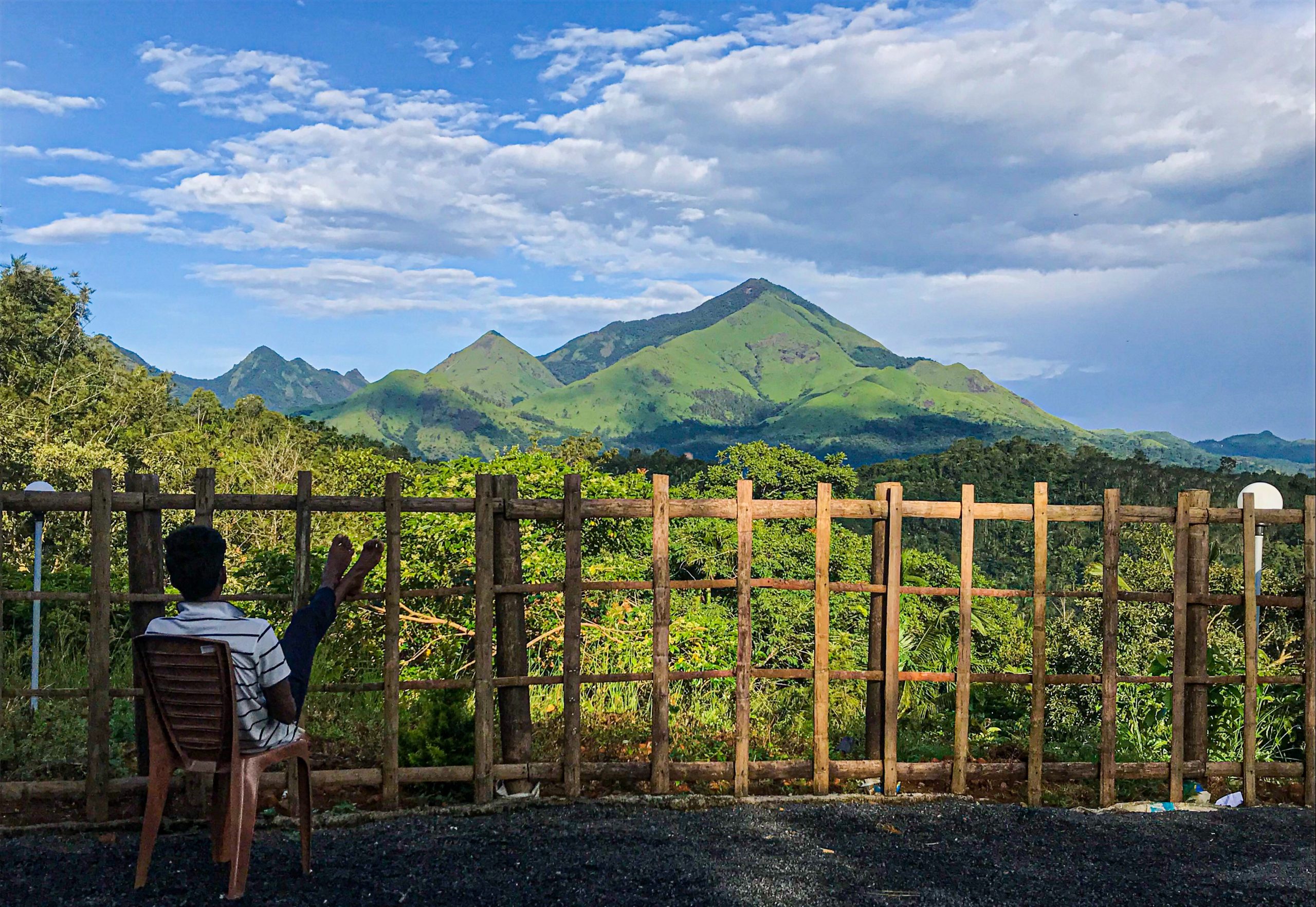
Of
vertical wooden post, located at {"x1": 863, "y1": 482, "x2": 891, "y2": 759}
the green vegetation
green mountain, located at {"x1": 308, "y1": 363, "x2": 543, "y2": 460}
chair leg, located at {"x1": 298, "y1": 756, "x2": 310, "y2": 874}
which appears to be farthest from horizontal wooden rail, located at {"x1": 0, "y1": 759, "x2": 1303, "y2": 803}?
green mountain, located at {"x1": 308, "y1": 363, "x2": 543, "y2": 460}

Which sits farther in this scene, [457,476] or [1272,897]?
[457,476]

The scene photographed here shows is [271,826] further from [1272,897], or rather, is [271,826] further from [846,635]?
[846,635]

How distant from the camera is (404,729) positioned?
538 centimetres

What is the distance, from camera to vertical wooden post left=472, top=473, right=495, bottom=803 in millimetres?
5094

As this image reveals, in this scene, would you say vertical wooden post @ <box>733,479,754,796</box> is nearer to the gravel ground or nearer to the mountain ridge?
the gravel ground

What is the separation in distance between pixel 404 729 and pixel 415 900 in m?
1.60

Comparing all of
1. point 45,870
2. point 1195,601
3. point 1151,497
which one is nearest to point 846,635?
point 1195,601

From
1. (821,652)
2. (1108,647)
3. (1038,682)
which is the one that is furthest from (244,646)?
(1108,647)

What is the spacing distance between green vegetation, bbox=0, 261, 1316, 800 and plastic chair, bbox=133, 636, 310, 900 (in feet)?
4.88

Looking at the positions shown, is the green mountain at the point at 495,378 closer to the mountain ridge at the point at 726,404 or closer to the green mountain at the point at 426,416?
the mountain ridge at the point at 726,404

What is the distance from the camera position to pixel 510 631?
17.0 ft

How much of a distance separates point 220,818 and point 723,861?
6.84ft

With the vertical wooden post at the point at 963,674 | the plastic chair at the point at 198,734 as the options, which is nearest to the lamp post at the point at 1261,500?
the vertical wooden post at the point at 963,674

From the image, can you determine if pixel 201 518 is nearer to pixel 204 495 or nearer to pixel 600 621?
pixel 204 495
